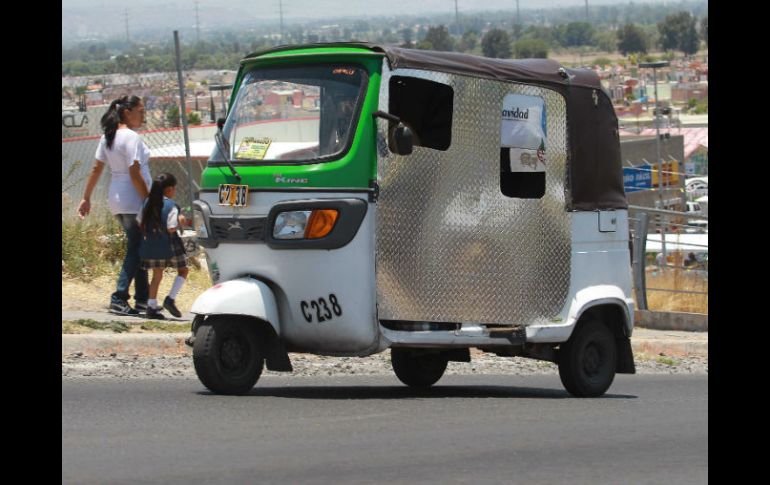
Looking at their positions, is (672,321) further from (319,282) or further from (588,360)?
(319,282)

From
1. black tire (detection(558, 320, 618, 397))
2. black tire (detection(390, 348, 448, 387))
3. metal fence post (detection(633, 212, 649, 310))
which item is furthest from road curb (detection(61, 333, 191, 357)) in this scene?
metal fence post (detection(633, 212, 649, 310))

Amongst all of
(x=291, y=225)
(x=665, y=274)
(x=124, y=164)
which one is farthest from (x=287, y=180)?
(x=665, y=274)

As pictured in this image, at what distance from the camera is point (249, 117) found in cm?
950

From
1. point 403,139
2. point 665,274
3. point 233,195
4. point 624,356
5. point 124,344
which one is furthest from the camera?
point 665,274

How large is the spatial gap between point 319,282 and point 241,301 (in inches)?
20.0

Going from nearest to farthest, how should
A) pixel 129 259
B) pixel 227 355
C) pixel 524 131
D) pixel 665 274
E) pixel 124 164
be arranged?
pixel 227 355
pixel 524 131
pixel 124 164
pixel 129 259
pixel 665 274

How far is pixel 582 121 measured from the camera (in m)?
10.3

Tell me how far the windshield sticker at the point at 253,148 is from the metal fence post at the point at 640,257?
27.2ft

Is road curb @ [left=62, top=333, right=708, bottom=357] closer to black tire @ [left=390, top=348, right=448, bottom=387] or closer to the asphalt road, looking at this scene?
the asphalt road

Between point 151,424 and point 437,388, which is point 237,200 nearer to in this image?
point 151,424

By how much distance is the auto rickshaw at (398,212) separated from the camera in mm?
8836

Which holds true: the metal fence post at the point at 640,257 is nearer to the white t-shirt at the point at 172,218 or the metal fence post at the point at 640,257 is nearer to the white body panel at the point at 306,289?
the white t-shirt at the point at 172,218

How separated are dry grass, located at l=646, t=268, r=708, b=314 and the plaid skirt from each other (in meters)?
6.91

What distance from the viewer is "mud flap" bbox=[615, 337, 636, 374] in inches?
420
